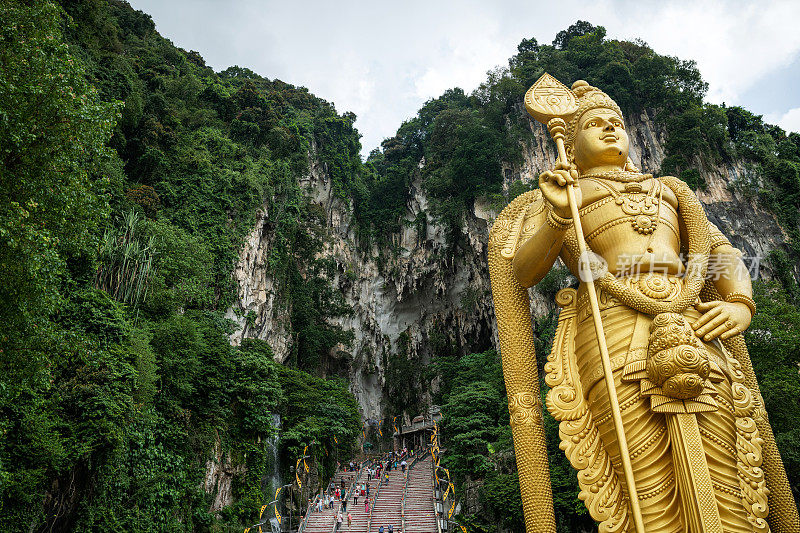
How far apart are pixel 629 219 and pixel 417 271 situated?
20150 millimetres

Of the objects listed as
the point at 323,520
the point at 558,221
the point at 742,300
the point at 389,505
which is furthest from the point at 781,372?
the point at 323,520

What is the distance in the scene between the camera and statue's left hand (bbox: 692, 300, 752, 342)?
3059mm

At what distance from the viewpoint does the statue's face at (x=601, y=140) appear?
12.2 ft

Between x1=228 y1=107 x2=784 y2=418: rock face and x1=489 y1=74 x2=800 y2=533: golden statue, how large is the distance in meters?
13.1

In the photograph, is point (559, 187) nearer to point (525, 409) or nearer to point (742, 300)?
point (742, 300)

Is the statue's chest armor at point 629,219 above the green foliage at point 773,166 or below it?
below

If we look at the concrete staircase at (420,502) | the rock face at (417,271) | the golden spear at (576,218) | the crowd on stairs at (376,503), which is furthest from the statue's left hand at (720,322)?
the rock face at (417,271)

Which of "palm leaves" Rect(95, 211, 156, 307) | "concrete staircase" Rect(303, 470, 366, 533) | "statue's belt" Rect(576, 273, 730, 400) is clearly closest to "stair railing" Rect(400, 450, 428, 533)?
"concrete staircase" Rect(303, 470, 366, 533)

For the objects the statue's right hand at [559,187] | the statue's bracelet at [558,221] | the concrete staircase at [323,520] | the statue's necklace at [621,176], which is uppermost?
the statue's necklace at [621,176]

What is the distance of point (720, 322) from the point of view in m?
3.08

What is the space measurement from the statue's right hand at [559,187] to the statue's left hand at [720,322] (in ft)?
3.21

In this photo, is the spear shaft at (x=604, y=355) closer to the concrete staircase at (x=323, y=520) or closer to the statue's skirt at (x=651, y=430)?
the statue's skirt at (x=651, y=430)

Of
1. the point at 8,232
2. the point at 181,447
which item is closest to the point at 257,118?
the point at 181,447

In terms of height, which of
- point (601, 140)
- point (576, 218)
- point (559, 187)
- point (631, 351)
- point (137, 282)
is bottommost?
point (631, 351)
